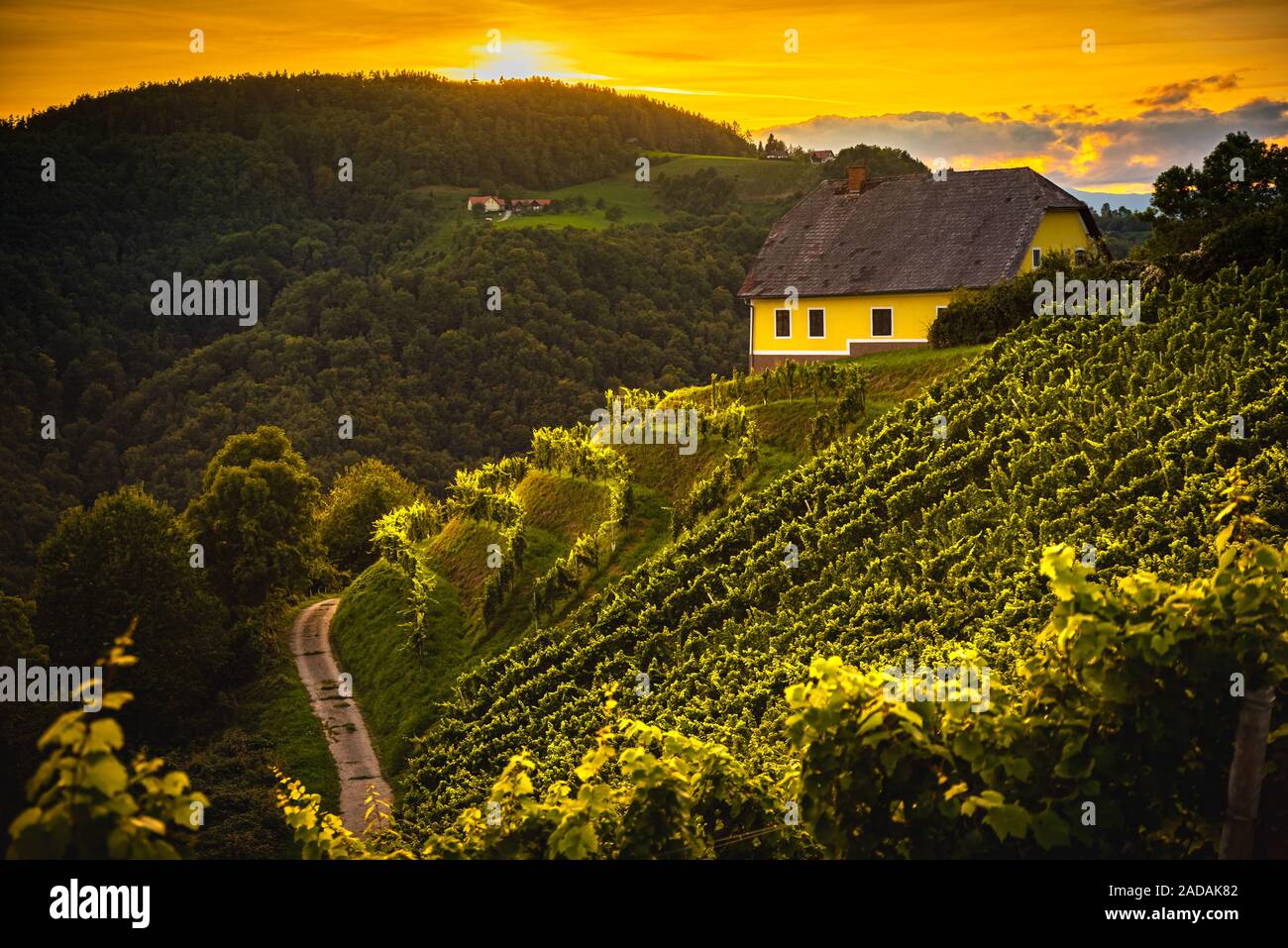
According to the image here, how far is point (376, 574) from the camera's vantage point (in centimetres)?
4194

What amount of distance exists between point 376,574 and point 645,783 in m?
34.1

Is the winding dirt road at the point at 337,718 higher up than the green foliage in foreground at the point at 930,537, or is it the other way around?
the green foliage in foreground at the point at 930,537

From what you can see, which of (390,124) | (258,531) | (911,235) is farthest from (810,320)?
(390,124)

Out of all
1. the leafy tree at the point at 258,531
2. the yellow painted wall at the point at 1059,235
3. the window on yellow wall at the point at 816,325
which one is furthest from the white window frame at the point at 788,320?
the leafy tree at the point at 258,531

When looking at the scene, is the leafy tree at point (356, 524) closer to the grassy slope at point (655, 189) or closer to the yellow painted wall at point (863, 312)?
the yellow painted wall at point (863, 312)

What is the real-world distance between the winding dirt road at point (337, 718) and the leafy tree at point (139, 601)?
273cm

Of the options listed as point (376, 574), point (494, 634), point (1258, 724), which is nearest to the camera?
point (1258, 724)

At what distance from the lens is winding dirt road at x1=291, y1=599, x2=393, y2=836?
2944 cm

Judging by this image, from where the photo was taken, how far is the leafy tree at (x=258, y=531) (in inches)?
1863

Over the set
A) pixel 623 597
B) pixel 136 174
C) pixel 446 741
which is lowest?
pixel 446 741

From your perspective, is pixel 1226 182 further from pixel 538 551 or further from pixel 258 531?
pixel 258 531
